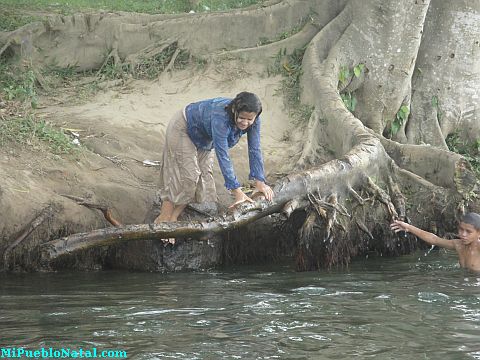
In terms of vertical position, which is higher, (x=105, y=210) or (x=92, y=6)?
(x=92, y=6)

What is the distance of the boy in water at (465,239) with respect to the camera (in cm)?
939

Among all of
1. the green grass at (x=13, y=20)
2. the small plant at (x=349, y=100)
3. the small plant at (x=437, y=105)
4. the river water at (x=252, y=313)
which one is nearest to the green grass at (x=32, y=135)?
the river water at (x=252, y=313)

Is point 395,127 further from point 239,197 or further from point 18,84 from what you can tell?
point 18,84

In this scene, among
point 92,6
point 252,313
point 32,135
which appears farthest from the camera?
point 92,6

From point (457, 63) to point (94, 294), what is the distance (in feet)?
23.2

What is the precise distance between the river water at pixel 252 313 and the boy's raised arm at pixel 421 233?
32cm

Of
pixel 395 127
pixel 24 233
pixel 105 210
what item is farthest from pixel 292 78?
pixel 24 233

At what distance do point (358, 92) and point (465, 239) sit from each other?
3717 millimetres

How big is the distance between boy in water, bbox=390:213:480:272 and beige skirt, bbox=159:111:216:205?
2110 millimetres

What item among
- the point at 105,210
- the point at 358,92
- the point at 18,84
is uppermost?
the point at 18,84

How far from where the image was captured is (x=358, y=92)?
41.2 ft

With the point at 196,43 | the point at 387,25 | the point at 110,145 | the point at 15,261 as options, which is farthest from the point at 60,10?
the point at 15,261

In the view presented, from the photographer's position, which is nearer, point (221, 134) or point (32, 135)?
point (221, 134)

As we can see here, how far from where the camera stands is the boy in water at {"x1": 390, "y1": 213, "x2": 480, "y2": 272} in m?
9.39
